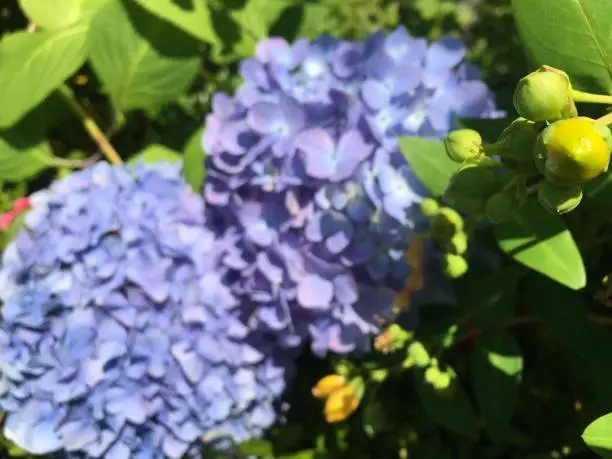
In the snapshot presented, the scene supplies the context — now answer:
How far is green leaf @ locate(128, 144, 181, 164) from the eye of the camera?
1.02 metres

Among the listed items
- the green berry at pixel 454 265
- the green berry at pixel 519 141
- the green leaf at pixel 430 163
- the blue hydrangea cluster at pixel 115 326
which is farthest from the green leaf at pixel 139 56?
the green berry at pixel 519 141

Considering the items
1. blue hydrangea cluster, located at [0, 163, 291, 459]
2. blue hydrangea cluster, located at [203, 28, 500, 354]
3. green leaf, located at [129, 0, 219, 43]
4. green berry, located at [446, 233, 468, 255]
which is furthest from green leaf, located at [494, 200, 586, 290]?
green leaf, located at [129, 0, 219, 43]

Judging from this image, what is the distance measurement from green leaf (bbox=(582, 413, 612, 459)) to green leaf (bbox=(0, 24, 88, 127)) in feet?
2.23

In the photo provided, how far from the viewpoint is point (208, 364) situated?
0.89 m

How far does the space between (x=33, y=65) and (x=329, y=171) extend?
0.37m

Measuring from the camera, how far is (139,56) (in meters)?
0.98

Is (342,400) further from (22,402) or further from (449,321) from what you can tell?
(22,402)

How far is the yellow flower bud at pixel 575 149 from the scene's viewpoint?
15.2 inches

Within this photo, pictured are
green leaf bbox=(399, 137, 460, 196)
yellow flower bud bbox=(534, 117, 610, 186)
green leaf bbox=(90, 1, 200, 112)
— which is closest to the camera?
yellow flower bud bbox=(534, 117, 610, 186)

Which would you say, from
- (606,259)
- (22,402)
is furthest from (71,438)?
(606,259)

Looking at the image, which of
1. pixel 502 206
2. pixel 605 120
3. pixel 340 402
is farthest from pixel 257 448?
pixel 605 120

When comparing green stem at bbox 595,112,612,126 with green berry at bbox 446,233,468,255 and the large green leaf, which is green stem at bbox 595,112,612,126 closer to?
green berry at bbox 446,233,468,255

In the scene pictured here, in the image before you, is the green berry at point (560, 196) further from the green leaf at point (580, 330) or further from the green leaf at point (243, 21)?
the green leaf at point (243, 21)

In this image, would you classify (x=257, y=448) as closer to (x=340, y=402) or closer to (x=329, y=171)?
(x=340, y=402)
